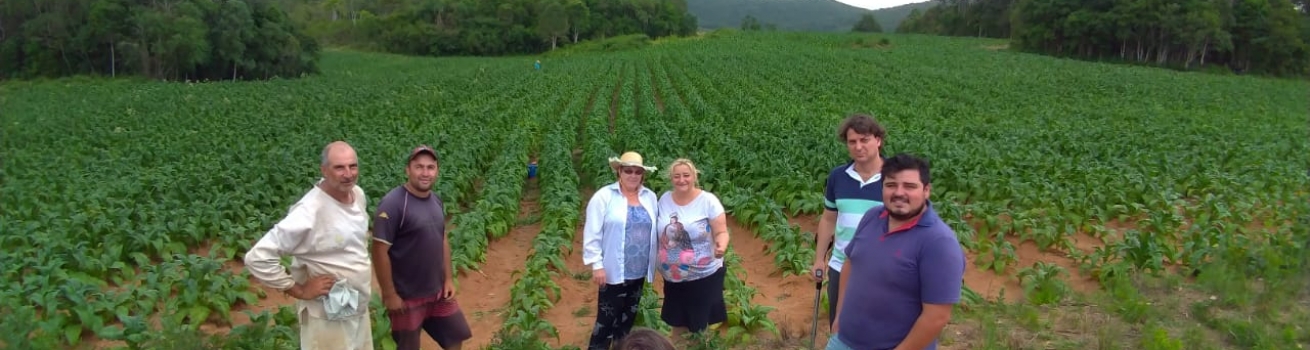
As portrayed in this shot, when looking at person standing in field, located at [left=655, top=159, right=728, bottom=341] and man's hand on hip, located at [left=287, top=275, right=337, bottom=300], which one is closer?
man's hand on hip, located at [left=287, top=275, right=337, bottom=300]

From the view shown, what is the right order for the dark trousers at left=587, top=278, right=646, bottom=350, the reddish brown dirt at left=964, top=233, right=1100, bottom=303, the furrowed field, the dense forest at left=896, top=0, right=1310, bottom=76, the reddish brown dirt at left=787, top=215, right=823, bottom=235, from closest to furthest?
1. the dark trousers at left=587, top=278, right=646, bottom=350
2. the furrowed field
3. the reddish brown dirt at left=964, top=233, right=1100, bottom=303
4. the reddish brown dirt at left=787, top=215, right=823, bottom=235
5. the dense forest at left=896, top=0, right=1310, bottom=76

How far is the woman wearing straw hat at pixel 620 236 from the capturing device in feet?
13.8

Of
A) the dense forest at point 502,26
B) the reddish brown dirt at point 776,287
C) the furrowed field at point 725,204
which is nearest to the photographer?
the furrowed field at point 725,204

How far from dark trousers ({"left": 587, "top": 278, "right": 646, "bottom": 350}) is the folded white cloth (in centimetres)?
137

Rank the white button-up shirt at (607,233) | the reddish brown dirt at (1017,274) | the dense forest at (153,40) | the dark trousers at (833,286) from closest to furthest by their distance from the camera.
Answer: the dark trousers at (833,286), the white button-up shirt at (607,233), the reddish brown dirt at (1017,274), the dense forest at (153,40)

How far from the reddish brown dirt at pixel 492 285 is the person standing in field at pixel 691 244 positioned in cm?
166

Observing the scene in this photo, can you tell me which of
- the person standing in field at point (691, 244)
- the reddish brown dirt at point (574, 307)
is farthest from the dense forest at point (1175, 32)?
the person standing in field at point (691, 244)

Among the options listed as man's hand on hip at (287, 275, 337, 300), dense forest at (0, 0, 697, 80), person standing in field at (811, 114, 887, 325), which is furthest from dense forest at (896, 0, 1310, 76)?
man's hand on hip at (287, 275, 337, 300)

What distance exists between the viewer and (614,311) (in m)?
4.45

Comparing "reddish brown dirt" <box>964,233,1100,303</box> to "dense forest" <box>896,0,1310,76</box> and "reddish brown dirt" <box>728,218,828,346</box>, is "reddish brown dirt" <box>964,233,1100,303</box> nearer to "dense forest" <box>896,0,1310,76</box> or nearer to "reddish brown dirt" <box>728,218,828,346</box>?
"reddish brown dirt" <box>728,218,828,346</box>

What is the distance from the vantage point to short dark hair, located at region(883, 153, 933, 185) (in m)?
2.80

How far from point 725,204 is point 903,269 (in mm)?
6674

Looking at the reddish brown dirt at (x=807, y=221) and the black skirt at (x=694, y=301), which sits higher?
the black skirt at (x=694, y=301)

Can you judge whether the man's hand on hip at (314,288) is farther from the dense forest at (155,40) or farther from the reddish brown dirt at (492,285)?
the dense forest at (155,40)
